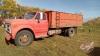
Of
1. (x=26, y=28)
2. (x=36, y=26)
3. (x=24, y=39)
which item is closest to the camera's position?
(x=24, y=39)

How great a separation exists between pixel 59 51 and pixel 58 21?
12.7 ft

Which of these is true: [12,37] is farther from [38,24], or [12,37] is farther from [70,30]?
[70,30]

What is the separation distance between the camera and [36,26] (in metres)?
13.2

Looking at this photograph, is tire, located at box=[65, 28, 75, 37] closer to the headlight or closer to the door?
the door

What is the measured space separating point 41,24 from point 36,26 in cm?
53

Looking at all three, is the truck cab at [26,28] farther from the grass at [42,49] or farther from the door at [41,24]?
the grass at [42,49]

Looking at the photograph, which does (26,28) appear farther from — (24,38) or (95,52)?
(95,52)

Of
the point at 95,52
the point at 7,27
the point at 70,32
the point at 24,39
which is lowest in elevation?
the point at 95,52

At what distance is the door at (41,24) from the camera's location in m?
13.4

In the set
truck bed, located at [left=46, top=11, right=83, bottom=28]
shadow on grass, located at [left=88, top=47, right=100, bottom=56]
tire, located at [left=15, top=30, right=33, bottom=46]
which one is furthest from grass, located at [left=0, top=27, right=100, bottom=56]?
truck bed, located at [left=46, top=11, right=83, bottom=28]

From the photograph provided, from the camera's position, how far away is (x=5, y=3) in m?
32.7

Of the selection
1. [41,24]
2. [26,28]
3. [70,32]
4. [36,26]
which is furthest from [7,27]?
[70,32]

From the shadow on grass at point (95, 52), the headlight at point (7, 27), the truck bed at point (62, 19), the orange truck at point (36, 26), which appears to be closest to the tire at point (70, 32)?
the orange truck at point (36, 26)

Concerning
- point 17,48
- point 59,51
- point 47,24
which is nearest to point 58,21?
point 47,24
